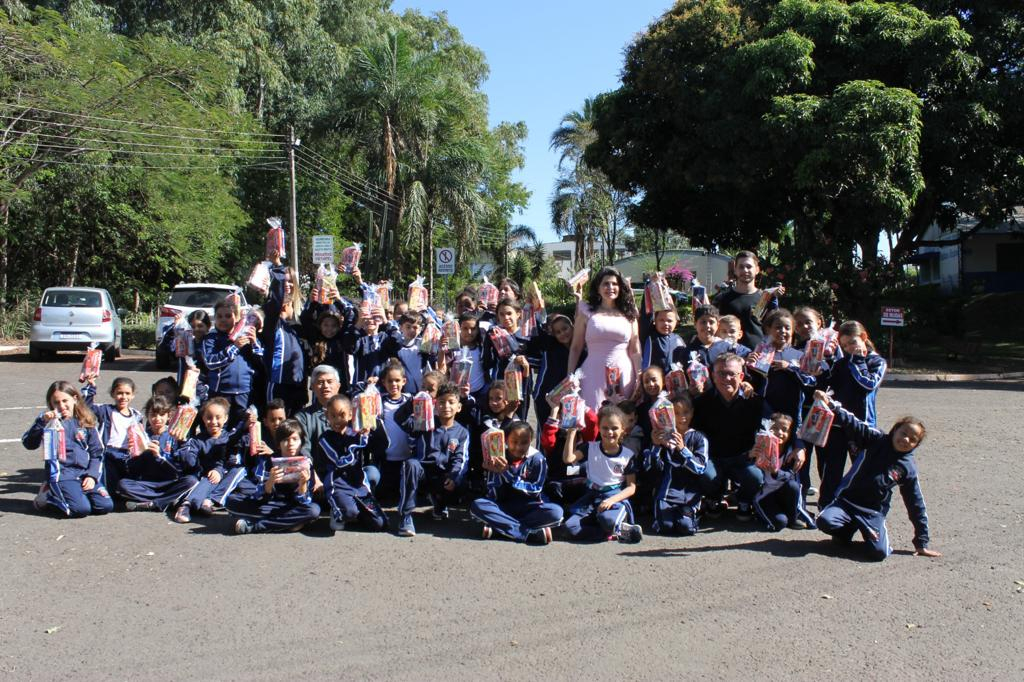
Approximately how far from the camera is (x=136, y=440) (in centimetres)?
681

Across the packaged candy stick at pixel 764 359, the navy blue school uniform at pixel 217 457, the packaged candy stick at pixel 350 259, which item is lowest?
the navy blue school uniform at pixel 217 457

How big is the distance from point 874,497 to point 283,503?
3930mm

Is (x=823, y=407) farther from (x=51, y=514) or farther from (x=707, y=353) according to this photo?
(x=51, y=514)

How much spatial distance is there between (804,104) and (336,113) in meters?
18.5

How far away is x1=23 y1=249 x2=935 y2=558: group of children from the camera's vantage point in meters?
6.09

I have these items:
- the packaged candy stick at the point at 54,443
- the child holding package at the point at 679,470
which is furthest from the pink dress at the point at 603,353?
the packaged candy stick at the point at 54,443

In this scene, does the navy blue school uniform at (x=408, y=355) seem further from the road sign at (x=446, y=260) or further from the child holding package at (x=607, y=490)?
the road sign at (x=446, y=260)

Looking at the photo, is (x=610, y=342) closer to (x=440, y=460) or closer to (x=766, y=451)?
(x=766, y=451)

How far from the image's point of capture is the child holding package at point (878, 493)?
18.1 ft

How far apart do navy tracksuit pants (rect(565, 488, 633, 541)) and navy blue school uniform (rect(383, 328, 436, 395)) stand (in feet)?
5.85

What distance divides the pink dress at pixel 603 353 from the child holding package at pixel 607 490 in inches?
15.7

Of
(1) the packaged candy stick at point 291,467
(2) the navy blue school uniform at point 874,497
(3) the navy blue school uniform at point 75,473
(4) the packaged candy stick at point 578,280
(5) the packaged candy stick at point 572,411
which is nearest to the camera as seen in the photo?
(2) the navy blue school uniform at point 874,497

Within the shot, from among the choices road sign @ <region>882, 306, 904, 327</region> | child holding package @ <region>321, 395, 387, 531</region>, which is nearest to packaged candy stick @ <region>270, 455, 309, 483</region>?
child holding package @ <region>321, 395, 387, 531</region>

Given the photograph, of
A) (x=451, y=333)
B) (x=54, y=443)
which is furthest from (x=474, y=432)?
(x=54, y=443)
